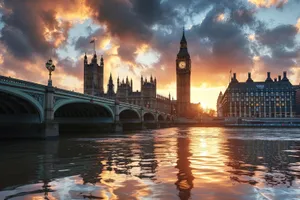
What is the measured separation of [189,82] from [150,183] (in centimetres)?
18342

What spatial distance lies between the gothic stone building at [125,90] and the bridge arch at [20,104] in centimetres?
12795

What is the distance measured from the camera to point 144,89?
176125 mm

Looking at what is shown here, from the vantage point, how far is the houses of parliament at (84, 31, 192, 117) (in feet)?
576

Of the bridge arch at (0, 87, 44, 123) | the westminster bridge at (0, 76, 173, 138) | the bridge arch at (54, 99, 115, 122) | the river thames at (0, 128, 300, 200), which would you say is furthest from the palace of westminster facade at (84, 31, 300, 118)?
the river thames at (0, 128, 300, 200)

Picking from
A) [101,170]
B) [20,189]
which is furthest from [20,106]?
[20,189]

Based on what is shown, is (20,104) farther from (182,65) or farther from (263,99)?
(182,65)

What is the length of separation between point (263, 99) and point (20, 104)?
159 meters

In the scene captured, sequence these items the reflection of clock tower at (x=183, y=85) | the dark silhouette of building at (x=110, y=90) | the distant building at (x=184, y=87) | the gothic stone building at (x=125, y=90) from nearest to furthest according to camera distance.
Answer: the gothic stone building at (x=125, y=90)
the dark silhouette of building at (x=110, y=90)
the distant building at (x=184, y=87)
the reflection of clock tower at (x=183, y=85)

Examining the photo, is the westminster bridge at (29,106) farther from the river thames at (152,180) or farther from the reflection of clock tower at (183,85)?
the reflection of clock tower at (183,85)

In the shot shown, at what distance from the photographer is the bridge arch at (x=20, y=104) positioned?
36.0 metres

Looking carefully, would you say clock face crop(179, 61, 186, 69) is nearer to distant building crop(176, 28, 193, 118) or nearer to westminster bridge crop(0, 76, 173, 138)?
distant building crop(176, 28, 193, 118)

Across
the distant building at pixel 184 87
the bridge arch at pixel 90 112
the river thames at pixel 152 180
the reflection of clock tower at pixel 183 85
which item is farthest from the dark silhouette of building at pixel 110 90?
the river thames at pixel 152 180

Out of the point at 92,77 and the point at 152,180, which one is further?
the point at 92,77

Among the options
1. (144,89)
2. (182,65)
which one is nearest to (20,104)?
(144,89)
